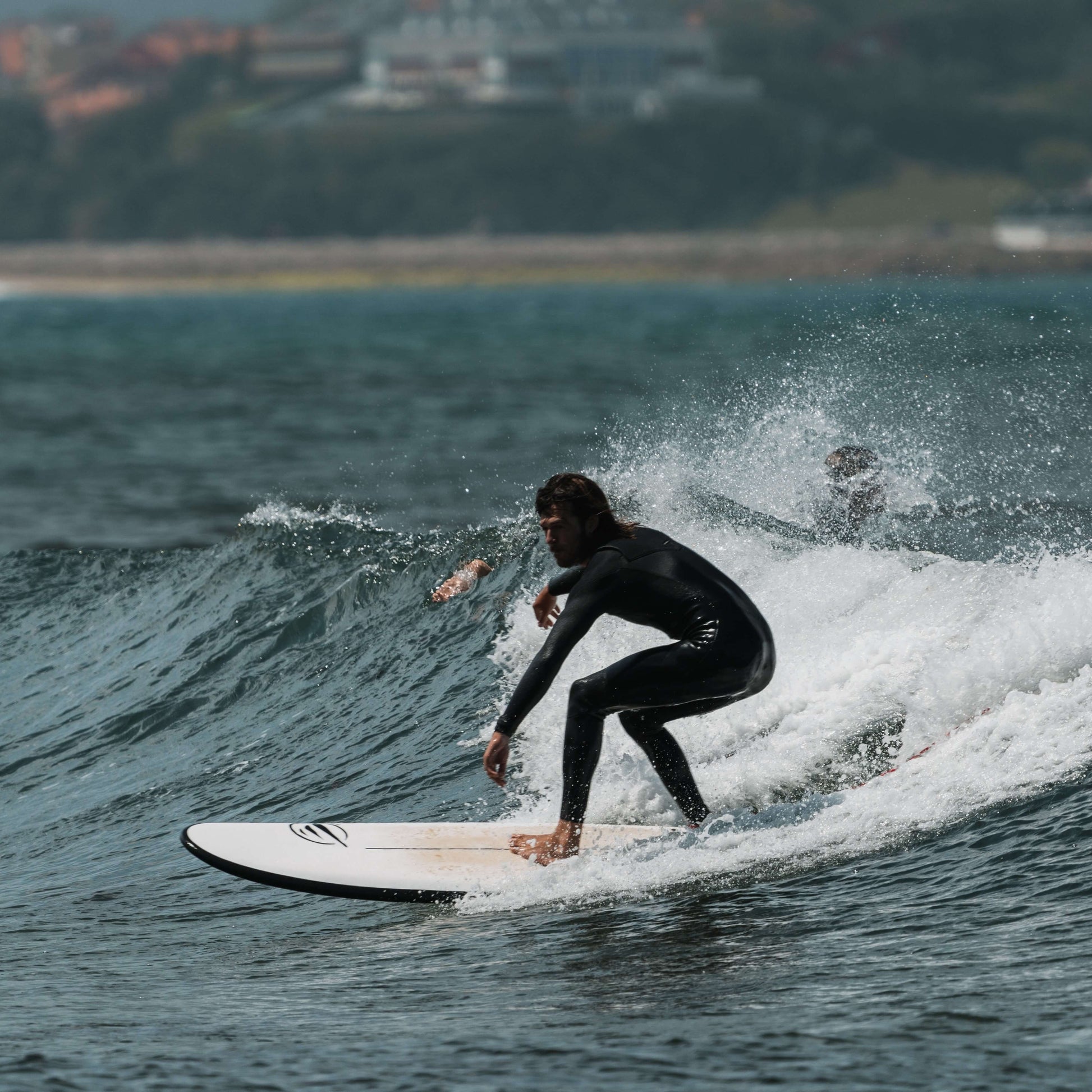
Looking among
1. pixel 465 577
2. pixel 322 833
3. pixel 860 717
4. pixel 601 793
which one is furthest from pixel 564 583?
pixel 465 577

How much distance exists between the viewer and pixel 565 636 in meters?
7.36

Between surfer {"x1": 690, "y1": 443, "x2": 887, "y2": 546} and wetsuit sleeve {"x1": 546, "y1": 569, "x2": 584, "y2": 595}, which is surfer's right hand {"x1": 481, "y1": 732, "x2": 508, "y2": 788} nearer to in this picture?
wetsuit sleeve {"x1": 546, "y1": 569, "x2": 584, "y2": 595}

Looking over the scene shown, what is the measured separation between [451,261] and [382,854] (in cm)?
13843

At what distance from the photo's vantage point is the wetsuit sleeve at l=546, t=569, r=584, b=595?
24.9 feet

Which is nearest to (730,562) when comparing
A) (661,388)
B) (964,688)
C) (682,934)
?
(964,688)

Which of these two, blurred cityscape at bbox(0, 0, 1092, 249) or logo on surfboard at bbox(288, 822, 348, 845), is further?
blurred cityscape at bbox(0, 0, 1092, 249)

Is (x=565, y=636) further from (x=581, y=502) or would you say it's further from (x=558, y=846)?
(x=558, y=846)

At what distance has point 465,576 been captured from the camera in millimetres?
9977

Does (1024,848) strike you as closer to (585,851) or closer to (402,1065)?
(585,851)

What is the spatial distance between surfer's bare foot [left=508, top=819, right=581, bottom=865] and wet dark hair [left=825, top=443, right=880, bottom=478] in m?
4.55

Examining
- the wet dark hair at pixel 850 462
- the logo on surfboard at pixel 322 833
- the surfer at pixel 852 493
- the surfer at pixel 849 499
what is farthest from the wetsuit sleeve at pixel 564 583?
the wet dark hair at pixel 850 462

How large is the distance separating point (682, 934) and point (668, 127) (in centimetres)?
17280

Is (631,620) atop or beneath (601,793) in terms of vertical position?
atop

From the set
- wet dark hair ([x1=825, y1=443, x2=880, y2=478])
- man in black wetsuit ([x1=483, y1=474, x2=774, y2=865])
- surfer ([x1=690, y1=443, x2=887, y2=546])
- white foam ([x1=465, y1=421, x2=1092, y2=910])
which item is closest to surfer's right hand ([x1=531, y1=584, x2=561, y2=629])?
man in black wetsuit ([x1=483, y1=474, x2=774, y2=865])
